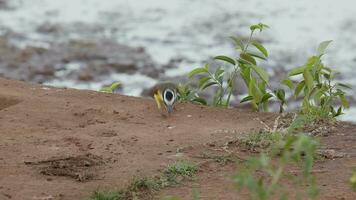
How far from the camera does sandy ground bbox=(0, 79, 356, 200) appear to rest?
3727 millimetres

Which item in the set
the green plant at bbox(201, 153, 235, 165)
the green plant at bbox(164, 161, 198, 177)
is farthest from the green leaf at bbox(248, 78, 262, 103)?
the green plant at bbox(164, 161, 198, 177)

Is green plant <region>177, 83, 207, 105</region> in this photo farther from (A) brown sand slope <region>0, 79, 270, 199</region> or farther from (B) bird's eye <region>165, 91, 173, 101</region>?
(B) bird's eye <region>165, 91, 173, 101</region>

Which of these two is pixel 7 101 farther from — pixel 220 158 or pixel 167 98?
pixel 220 158

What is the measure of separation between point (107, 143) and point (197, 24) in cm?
528

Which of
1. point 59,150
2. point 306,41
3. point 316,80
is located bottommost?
point 59,150

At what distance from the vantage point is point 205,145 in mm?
4293

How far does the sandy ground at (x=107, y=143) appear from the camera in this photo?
373cm

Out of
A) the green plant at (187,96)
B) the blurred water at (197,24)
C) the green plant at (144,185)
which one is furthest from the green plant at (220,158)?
the blurred water at (197,24)

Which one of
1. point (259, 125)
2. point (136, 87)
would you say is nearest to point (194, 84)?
point (136, 87)

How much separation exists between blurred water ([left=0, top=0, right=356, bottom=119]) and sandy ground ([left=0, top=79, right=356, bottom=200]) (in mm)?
2757

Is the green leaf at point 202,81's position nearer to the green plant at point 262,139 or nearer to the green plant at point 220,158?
the green plant at point 262,139

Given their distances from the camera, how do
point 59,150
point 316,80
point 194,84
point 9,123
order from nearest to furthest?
point 59,150, point 9,123, point 316,80, point 194,84

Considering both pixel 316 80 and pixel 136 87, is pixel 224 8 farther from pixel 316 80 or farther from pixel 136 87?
pixel 316 80

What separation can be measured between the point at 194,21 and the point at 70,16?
4.67ft
